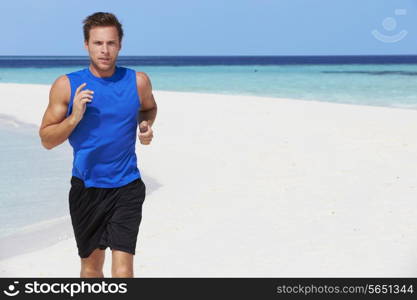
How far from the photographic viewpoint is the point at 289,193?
8.65 meters

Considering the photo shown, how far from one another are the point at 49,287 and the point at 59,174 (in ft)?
21.0

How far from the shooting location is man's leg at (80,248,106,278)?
4.00 metres

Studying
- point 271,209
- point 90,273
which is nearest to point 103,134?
point 90,273

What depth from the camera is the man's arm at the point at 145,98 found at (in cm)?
380

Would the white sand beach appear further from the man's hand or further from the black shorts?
the man's hand

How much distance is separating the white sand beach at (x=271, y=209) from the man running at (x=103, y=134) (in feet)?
5.77

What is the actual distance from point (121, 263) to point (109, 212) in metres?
0.26

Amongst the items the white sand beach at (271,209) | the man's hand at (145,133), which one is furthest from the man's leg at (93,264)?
the white sand beach at (271,209)

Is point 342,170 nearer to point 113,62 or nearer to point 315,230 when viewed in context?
point 315,230

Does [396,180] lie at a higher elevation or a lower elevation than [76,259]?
lower

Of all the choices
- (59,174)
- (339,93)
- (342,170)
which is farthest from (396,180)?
(339,93)
